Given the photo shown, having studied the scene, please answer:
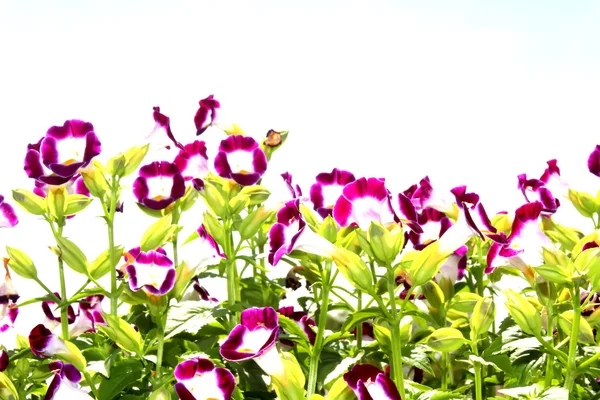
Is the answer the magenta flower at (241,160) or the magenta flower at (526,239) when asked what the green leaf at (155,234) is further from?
the magenta flower at (526,239)

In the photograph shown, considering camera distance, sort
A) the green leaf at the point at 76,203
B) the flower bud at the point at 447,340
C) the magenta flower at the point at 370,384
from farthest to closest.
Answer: the green leaf at the point at 76,203 < the flower bud at the point at 447,340 < the magenta flower at the point at 370,384

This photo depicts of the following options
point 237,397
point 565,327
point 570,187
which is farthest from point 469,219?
point 570,187

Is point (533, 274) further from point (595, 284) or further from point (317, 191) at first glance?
point (317, 191)

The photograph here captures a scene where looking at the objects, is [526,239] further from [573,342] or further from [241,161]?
[241,161]

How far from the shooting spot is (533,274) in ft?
5.05

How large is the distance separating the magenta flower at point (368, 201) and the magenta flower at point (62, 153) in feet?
1.83

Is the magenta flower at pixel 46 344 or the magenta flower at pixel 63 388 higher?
the magenta flower at pixel 46 344

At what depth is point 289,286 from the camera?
1.85m

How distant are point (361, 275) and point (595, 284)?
378 millimetres

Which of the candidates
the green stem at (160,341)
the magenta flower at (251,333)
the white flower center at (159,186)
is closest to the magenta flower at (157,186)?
the white flower center at (159,186)

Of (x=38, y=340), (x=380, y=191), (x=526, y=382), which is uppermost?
(x=380, y=191)

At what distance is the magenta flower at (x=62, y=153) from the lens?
5.40ft

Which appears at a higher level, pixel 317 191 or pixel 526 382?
pixel 317 191

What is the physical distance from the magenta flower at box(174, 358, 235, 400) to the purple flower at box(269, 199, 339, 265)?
0.60 feet
